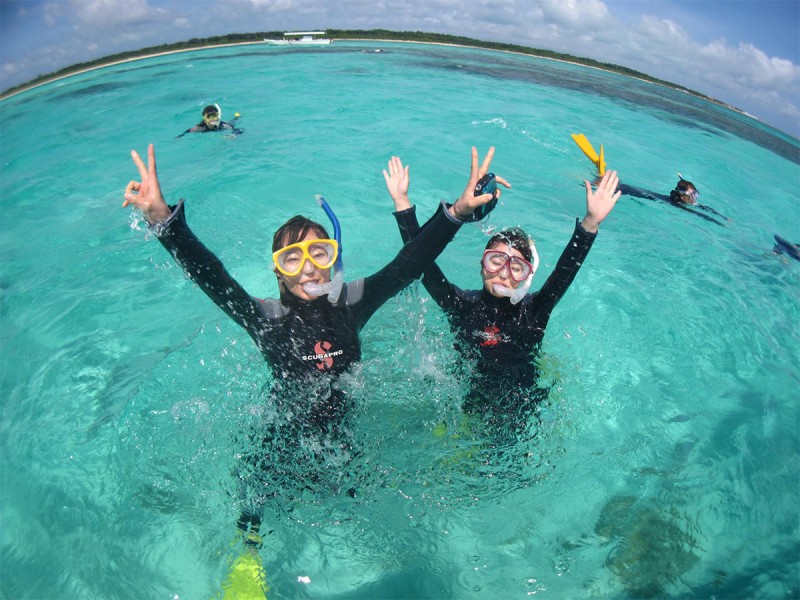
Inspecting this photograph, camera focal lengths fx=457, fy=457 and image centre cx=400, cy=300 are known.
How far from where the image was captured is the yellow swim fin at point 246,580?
2.75 metres

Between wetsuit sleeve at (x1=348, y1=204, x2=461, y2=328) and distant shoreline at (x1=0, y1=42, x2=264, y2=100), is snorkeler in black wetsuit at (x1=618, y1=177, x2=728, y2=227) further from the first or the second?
distant shoreline at (x1=0, y1=42, x2=264, y2=100)

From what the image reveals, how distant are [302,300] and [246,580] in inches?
69.0

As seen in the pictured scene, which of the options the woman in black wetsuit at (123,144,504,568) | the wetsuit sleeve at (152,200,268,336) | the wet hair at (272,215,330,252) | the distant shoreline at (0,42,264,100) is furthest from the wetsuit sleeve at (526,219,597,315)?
the distant shoreline at (0,42,264,100)

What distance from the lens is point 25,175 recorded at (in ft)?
32.6

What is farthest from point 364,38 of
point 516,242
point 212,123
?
point 516,242

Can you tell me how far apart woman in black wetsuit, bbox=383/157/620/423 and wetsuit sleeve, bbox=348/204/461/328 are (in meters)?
0.27

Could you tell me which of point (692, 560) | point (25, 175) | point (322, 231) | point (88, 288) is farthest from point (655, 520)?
point (25, 175)

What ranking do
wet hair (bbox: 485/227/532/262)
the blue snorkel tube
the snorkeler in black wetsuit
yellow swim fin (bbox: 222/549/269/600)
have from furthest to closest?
the snorkeler in black wetsuit
wet hair (bbox: 485/227/532/262)
yellow swim fin (bbox: 222/549/269/600)
the blue snorkel tube

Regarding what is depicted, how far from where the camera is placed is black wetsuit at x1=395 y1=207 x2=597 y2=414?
3.13 metres

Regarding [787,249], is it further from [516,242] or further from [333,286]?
[333,286]

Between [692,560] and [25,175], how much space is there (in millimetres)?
13007

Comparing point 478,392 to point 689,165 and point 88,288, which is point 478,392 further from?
point 689,165

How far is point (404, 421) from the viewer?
3.50 m

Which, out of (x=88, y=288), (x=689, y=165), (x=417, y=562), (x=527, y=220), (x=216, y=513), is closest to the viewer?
(x=417, y=562)
